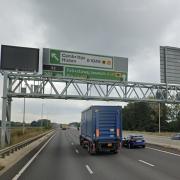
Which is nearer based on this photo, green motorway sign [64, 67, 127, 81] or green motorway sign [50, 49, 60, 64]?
green motorway sign [50, 49, 60, 64]

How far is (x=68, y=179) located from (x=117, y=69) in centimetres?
2508

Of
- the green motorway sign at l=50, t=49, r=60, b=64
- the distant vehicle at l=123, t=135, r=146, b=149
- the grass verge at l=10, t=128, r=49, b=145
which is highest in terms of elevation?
the green motorway sign at l=50, t=49, r=60, b=64

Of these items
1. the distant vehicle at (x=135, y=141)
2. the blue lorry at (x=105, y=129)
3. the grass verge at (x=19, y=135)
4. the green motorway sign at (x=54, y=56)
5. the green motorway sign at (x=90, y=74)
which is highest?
the green motorway sign at (x=54, y=56)

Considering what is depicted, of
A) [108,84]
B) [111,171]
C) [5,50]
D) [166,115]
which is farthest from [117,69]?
[166,115]

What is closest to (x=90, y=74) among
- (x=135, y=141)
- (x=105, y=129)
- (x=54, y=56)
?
(x=54, y=56)

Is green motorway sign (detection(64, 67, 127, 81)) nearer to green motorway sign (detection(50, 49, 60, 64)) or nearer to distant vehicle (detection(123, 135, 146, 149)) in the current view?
green motorway sign (detection(50, 49, 60, 64))

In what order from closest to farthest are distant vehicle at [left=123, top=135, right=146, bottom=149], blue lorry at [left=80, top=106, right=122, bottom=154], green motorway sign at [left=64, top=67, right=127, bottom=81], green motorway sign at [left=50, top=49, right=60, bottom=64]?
blue lorry at [left=80, top=106, right=122, bottom=154]
distant vehicle at [left=123, top=135, right=146, bottom=149]
green motorway sign at [left=50, top=49, right=60, bottom=64]
green motorway sign at [left=64, top=67, right=127, bottom=81]

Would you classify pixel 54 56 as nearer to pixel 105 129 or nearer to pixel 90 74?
pixel 90 74

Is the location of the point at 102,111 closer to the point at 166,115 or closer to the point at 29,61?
the point at 29,61

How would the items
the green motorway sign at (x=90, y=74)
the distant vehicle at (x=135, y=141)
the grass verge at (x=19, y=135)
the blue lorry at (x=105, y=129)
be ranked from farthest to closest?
the grass verge at (x=19, y=135) → the green motorway sign at (x=90, y=74) → the distant vehicle at (x=135, y=141) → the blue lorry at (x=105, y=129)

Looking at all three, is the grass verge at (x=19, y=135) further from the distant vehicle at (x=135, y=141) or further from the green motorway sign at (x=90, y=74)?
the distant vehicle at (x=135, y=141)

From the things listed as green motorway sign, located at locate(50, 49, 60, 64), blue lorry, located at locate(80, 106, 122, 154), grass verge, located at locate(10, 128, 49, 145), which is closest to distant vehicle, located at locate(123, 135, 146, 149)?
blue lorry, located at locate(80, 106, 122, 154)

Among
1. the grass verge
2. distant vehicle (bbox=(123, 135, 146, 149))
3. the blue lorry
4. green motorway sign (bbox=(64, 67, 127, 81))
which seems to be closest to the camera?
the blue lorry

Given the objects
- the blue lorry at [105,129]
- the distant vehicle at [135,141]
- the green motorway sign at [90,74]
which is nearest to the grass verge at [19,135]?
the green motorway sign at [90,74]
